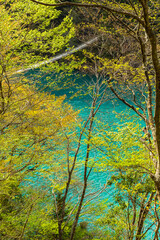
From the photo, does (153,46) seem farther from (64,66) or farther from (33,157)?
(33,157)

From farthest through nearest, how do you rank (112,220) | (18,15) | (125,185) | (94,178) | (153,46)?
(94,178) < (112,220) < (125,185) < (18,15) < (153,46)

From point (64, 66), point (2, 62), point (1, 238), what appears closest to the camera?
point (2, 62)

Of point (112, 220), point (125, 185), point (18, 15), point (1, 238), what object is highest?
point (18, 15)

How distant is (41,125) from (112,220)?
3.73m

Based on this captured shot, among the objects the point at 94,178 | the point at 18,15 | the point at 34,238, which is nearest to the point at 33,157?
the point at 34,238

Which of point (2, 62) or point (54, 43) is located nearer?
point (2, 62)

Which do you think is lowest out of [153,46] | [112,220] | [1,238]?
[1,238]

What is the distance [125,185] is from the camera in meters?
4.20

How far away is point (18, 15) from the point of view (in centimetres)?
391

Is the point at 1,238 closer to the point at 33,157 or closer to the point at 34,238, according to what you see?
the point at 34,238

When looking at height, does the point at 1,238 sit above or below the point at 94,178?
below

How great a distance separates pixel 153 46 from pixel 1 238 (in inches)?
205

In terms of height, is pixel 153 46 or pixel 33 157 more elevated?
pixel 153 46

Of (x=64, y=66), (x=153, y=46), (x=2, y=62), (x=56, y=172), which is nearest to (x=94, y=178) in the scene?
(x=56, y=172)
